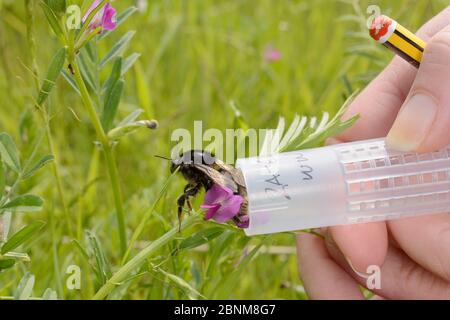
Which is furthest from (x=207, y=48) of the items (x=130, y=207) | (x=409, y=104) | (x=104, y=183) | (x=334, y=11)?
(x=409, y=104)

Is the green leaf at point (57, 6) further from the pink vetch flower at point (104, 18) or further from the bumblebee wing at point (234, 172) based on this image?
the bumblebee wing at point (234, 172)

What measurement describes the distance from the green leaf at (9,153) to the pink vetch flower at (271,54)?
115cm

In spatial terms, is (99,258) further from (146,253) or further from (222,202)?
(222,202)

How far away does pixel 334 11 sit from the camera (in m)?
2.38

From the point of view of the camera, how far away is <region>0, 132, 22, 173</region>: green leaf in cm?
97

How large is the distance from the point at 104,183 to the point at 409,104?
0.93 m

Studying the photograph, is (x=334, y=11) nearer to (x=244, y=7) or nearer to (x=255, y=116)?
(x=244, y=7)

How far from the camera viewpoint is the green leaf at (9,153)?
974 millimetres

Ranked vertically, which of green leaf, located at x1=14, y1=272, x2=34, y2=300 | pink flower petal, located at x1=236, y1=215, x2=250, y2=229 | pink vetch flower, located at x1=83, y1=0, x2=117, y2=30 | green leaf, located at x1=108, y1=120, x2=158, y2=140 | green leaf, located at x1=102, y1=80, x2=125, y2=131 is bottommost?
green leaf, located at x1=14, y1=272, x2=34, y2=300

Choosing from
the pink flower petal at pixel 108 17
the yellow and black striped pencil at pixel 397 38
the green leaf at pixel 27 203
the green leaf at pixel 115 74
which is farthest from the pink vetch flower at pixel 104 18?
the yellow and black striped pencil at pixel 397 38

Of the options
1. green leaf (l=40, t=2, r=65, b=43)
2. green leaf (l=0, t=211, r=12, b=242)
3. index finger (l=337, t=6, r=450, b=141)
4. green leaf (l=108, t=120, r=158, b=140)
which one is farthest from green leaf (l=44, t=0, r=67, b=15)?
index finger (l=337, t=6, r=450, b=141)
